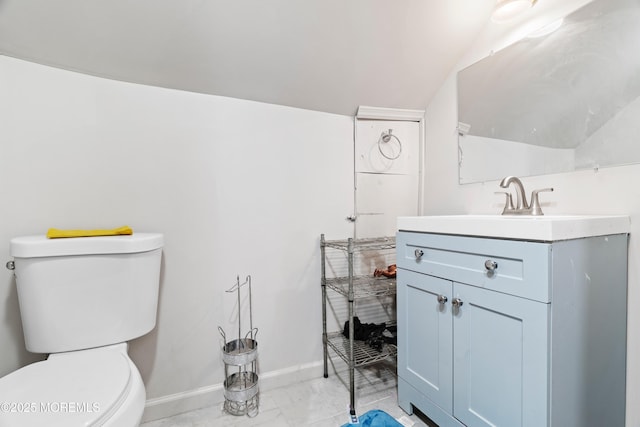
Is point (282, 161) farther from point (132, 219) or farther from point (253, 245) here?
point (132, 219)

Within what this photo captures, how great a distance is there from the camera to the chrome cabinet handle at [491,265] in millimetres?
946

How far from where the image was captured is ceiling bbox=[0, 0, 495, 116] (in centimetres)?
106

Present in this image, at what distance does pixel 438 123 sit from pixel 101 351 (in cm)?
188

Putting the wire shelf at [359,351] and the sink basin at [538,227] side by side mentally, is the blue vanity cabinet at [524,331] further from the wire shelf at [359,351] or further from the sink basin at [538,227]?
the wire shelf at [359,351]

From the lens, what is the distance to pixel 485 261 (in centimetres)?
98

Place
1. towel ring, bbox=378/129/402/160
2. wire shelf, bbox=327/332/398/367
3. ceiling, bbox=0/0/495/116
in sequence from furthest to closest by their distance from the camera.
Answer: towel ring, bbox=378/129/402/160
wire shelf, bbox=327/332/398/367
ceiling, bbox=0/0/495/116

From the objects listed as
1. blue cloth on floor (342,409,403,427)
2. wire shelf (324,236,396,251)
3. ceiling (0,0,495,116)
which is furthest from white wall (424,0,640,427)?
blue cloth on floor (342,409,403,427)

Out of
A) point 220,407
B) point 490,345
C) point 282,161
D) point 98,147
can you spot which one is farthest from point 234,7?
point 220,407

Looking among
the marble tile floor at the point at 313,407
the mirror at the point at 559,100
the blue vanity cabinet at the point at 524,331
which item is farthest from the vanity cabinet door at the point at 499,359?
the mirror at the point at 559,100

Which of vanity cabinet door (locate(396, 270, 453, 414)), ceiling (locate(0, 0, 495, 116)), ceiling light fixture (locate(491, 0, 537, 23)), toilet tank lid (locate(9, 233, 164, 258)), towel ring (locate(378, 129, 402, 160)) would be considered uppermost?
ceiling light fixture (locate(491, 0, 537, 23))

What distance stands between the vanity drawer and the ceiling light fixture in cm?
103

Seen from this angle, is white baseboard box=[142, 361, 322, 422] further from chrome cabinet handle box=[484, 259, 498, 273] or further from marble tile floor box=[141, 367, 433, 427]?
chrome cabinet handle box=[484, 259, 498, 273]

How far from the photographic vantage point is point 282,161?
1.55 m

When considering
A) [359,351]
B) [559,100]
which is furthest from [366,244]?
[559,100]
